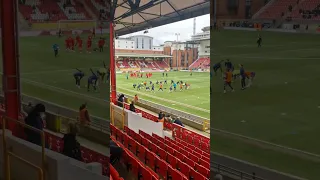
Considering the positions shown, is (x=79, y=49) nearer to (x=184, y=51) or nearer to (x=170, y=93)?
(x=170, y=93)

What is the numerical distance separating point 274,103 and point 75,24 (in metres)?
3.30

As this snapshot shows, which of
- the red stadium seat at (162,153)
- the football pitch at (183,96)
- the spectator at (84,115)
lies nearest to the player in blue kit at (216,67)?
the spectator at (84,115)

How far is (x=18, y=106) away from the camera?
4488 mm

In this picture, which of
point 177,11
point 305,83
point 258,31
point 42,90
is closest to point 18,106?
point 42,90

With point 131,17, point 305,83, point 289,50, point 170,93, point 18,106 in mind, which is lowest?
point 170,93

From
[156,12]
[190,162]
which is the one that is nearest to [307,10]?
[190,162]

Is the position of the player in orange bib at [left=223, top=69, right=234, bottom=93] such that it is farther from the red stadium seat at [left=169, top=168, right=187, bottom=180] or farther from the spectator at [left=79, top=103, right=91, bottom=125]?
the spectator at [left=79, top=103, right=91, bottom=125]

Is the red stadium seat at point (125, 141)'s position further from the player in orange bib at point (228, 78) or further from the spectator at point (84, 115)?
the player in orange bib at point (228, 78)

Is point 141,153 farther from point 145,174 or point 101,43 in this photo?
A: point 101,43

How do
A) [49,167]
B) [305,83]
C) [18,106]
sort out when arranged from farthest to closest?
[18,106]
[49,167]
[305,83]

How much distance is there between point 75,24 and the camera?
17.6 feet

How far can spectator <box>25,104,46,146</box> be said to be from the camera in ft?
13.0

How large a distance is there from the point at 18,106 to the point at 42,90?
828 mm

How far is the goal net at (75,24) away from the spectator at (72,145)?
146 cm
